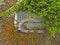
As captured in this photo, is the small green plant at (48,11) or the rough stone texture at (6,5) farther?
the rough stone texture at (6,5)

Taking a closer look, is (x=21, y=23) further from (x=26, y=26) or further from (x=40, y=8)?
(x=40, y=8)

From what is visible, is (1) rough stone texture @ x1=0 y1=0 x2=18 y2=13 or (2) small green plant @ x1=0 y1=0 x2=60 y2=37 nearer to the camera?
(2) small green plant @ x1=0 y1=0 x2=60 y2=37

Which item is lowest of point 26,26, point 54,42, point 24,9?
point 54,42

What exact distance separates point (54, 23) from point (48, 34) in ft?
0.84

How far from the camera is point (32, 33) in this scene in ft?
9.36

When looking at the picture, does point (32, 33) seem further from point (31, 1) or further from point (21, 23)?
point (31, 1)

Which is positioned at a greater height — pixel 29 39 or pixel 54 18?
pixel 54 18

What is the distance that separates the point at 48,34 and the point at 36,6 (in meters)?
0.47

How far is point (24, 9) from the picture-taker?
109 inches

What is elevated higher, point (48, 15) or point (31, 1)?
point (31, 1)

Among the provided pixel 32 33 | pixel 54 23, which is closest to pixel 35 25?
pixel 32 33

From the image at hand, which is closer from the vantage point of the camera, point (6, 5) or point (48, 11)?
point (48, 11)

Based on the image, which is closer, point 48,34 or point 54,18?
point 54,18

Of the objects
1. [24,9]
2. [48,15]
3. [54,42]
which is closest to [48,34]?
[54,42]
